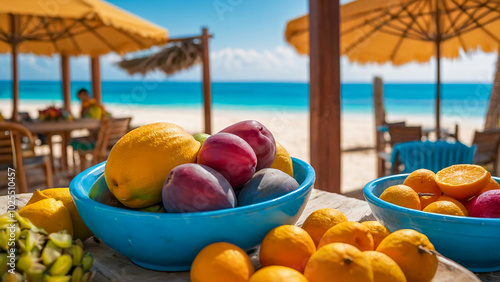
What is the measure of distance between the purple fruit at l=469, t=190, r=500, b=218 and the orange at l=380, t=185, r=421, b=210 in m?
0.10

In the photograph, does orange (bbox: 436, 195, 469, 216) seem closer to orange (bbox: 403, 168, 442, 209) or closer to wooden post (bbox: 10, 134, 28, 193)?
orange (bbox: 403, 168, 442, 209)

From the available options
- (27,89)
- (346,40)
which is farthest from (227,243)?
(27,89)

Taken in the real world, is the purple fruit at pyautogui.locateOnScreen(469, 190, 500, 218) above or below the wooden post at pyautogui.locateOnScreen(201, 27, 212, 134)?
below

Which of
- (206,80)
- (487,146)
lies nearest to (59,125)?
(206,80)

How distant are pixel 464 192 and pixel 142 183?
65 cm

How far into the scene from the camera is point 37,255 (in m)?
0.54

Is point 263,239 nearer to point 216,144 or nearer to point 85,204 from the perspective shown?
point 216,144

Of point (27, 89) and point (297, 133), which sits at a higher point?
point (27, 89)

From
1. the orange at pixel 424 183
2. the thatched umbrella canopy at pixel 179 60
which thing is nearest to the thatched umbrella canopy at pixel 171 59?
the thatched umbrella canopy at pixel 179 60

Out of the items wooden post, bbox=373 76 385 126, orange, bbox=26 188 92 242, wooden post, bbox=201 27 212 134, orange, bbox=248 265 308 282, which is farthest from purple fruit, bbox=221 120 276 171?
wooden post, bbox=373 76 385 126

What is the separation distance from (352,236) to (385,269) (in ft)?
0.31

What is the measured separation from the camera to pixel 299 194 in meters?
0.69

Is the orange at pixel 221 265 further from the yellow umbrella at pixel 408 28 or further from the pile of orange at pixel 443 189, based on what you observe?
the yellow umbrella at pixel 408 28

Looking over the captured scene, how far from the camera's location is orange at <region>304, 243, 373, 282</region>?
0.52 m
